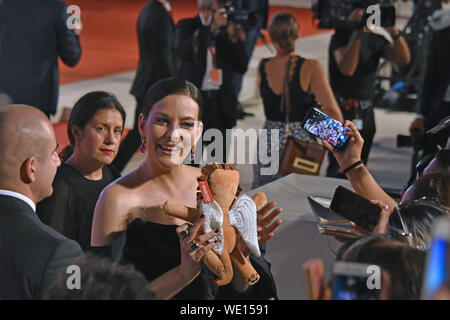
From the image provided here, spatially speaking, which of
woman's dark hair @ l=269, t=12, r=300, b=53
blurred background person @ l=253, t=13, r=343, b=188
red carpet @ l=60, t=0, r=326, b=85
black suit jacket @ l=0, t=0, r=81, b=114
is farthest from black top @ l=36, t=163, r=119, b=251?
red carpet @ l=60, t=0, r=326, b=85

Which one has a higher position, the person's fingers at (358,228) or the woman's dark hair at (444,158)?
the woman's dark hair at (444,158)

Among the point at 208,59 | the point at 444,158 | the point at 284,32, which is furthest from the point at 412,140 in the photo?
the point at 444,158

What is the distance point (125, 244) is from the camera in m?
2.02

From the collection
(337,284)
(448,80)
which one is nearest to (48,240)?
(337,284)

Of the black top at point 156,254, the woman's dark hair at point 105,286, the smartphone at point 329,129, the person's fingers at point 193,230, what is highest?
the smartphone at point 329,129

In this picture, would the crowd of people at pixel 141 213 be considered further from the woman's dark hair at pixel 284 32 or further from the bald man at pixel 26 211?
the woman's dark hair at pixel 284 32

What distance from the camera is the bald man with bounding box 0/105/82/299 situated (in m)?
1.62

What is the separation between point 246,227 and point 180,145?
299 millimetres

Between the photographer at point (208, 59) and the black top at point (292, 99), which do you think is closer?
the black top at point (292, 99)

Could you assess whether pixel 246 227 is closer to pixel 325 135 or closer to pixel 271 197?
pixel 325 135

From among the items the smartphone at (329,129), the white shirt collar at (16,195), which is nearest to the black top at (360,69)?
the smartphone at (329,129)

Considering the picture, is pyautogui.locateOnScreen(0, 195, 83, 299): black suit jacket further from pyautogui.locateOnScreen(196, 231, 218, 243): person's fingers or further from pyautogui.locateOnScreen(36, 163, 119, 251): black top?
pyautogui.locateOnScreen(36, 163, 119, 251): black top

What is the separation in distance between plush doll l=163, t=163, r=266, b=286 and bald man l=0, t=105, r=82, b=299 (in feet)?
1.22

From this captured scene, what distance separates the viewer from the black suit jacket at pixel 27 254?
1.62 metres
